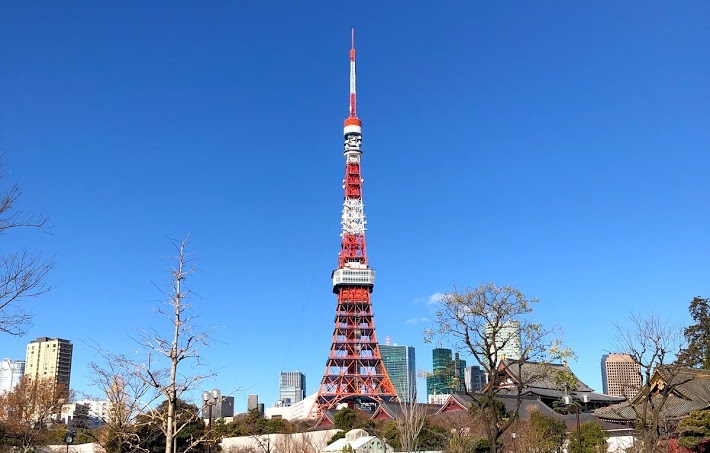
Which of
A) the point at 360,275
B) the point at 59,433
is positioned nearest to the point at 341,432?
the point at 59,433

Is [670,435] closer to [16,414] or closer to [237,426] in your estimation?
[237,426]

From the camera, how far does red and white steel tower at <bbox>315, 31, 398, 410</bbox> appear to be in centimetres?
7538

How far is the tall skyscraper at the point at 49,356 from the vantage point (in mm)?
150625

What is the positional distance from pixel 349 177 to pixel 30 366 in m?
105

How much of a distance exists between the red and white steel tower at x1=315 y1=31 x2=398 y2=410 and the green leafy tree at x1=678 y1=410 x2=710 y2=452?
4761cm

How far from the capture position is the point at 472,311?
69.7 feet

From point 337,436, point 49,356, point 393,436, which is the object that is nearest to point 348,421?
point 337,436

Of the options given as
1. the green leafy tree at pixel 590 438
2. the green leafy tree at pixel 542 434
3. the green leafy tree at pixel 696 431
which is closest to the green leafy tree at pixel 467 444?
the green leafy tree at pixel 542 434

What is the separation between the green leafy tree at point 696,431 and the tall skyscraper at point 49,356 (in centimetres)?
14522

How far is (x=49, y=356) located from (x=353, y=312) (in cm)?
10073

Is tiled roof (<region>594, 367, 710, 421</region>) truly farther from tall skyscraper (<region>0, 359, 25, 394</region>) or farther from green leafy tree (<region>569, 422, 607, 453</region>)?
tall skyscraper (<region>0, 359, 25, 394</region>)

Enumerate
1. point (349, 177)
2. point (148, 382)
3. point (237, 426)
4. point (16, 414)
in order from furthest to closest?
point (349, 177) → point (237, 426) → point (16, 414) → point (148, 382)

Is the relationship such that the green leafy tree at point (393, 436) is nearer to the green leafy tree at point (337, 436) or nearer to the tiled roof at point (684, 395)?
the green leafy tree at point (337, 436)

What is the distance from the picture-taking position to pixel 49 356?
152375mm
